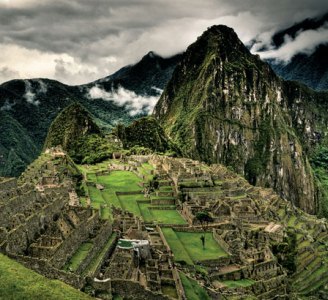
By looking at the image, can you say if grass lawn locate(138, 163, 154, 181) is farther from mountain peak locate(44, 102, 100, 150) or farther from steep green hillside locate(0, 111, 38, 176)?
steep green hillside locate(0, 111, 38, 176)

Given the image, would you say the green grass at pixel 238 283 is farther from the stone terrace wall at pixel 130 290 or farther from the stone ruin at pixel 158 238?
the stone terrace wall at pixel 130 290

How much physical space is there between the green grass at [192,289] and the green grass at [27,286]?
998 centimetres

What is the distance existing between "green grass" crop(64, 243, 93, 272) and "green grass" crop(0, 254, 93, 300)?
96.7 inches

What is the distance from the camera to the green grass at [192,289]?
2958 centimetres

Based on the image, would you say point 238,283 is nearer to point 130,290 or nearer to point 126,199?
point 130,290

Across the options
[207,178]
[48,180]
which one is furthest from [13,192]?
[207,178]

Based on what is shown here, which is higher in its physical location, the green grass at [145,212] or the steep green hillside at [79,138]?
the steep green hillside at [79,138]

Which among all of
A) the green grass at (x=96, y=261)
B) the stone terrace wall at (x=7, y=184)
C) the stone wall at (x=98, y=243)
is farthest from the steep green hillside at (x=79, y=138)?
the green grass at (x=96, y=261)

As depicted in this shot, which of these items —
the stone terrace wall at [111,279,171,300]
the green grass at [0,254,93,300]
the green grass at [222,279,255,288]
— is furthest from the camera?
the green grass at [222,279,255,288]

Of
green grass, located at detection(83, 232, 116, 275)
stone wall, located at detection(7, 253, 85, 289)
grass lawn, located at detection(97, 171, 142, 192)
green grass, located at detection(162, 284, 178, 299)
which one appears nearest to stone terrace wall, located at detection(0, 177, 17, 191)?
green grass, located at detection(83, 232, 116, 275)

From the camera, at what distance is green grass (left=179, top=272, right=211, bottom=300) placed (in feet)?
97.0

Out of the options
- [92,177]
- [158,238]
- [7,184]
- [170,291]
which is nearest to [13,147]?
[92,177]

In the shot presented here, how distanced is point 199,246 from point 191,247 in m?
0.96

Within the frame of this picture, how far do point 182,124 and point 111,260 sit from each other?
169550 millimetres
